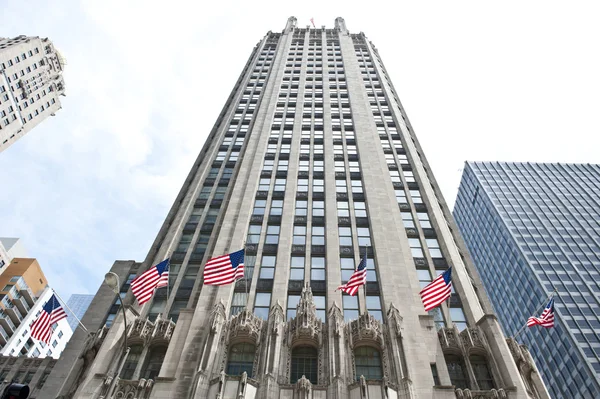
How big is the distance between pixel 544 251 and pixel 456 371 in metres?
92.3

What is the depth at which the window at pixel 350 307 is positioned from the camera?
30486 mm

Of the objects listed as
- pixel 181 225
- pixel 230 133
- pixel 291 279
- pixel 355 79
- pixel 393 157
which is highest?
pixel 355 79

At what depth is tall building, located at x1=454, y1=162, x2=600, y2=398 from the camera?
87.2 meters

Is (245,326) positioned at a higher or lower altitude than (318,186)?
lower

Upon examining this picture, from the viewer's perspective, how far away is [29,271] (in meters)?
88.7

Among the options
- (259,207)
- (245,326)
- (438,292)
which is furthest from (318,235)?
(438,292)

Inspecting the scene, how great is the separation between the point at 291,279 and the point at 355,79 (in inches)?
1824

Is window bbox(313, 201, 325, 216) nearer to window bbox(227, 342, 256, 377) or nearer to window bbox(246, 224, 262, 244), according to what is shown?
window bbox(246, 224, 262, 244)

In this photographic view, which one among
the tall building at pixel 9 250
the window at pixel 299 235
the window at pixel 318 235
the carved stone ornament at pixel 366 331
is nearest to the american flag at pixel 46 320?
the window at pixel 299 235

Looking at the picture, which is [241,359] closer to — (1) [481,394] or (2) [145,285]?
(2) [145,285]

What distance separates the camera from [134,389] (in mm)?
25766

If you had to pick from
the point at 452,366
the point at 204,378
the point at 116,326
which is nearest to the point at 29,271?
the point at 116,326

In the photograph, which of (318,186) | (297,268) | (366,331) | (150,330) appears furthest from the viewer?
(318,186)

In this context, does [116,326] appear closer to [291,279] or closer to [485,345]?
[291,279]
